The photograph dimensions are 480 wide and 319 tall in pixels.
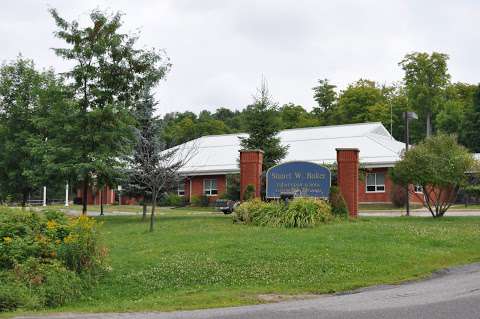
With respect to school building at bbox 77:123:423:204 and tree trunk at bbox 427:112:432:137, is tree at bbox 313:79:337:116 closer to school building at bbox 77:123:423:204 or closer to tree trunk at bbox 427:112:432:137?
tree trunk at bbox 427:112:432:137

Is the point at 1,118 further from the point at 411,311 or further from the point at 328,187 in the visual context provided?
the point at 411,311

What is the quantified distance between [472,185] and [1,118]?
23.5m

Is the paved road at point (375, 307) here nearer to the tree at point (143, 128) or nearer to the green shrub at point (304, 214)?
the green shrub at point (304, 214)

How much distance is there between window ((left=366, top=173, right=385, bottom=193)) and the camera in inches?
1705

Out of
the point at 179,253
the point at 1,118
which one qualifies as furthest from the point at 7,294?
the point at 1,118

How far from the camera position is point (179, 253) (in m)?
15.3

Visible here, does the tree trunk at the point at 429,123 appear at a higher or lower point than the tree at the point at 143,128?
higher

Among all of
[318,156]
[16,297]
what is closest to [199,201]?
[318,156]

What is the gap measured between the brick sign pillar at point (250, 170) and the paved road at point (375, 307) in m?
12.8

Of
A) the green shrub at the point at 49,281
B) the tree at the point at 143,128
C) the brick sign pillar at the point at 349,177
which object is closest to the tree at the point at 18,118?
the tree at the point at 143,128

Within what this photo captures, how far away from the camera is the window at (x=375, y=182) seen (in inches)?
1705

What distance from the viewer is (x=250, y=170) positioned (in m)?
24.7

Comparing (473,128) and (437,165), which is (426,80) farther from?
(437,165)

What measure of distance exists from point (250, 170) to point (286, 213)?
5.24 metres
